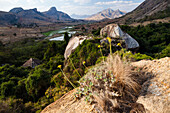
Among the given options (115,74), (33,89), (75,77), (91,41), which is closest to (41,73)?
(33,89)

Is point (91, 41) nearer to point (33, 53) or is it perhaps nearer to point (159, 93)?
point (159, 93)

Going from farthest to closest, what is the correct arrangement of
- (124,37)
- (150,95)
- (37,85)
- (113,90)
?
(124,37) < (37,85) < (113,90) < (150,95)

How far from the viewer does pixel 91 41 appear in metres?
8.38

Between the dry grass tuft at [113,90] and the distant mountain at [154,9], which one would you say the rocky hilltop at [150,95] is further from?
the distant mountain at [154,9]

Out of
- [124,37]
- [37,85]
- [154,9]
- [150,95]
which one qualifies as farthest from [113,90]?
[154,9]

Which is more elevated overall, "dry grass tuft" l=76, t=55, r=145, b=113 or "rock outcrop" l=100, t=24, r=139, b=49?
"rock outcrop" l=100, t=24, r=139, b=49

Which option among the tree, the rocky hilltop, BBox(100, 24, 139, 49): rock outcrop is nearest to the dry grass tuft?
the rocky hilltop

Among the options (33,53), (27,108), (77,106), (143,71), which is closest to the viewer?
(77,106)

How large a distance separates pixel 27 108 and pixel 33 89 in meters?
1.37

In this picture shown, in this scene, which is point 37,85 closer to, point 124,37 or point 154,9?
point 124,37

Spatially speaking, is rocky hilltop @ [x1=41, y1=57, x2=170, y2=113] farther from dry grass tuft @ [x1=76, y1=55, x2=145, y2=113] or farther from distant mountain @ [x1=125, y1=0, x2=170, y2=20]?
→ distant mountain @ [x1=125, y1=0, x2=170, y2=20]

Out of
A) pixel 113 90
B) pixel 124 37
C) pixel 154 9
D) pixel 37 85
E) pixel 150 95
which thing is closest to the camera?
pixel 150 95

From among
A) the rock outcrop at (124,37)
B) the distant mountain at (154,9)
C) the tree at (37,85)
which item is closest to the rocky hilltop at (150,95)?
the tree at (37,85)

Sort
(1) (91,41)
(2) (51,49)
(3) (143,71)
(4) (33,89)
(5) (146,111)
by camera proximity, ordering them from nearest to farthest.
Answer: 1. (5) (146,111)
2. (3) (143,71)
3. (4) (33,89)
4. (1) (91,41)
5. (2) (51,49)
